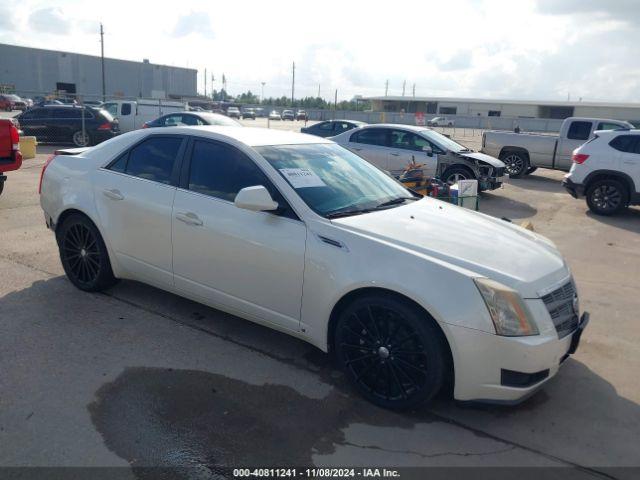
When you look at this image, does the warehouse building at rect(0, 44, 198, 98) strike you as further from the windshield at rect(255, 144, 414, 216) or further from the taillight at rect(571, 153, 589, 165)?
the windshield at rect(255, 144, 414, 216)

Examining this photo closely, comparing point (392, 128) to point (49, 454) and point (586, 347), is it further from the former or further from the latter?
point (49, 454)

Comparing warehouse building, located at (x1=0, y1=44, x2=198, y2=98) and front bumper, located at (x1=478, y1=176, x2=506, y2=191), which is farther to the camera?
warehouse building, located at (x1=0, y1=44, x2=198, y2=98)

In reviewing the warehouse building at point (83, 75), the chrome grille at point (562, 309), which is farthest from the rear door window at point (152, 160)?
the warehouse building at point (83, 75)

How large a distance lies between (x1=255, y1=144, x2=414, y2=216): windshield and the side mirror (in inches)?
10.9

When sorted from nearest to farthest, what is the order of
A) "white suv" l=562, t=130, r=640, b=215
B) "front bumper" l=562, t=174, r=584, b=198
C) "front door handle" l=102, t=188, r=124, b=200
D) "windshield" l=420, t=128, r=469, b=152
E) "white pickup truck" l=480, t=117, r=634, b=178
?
1. "front door handle" l=102, t=188, r=124, b=200
2. "white suv" l=562, t=130, r=640, b=215
3. "front bumper" l=562, t=174, r=584, b=198
4. "windshield" l=420, t=128, r=469, b=152
5. "white pickup truck" l=480, t=117, r=634, b=178

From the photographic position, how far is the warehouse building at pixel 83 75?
67.2 meters

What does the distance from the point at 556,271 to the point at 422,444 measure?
4.78 feet

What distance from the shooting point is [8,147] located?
27.9ft

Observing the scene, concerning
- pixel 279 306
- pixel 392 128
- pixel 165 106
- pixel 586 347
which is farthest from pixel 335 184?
pixel 165 106

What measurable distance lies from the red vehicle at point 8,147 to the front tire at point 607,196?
34.8 feet

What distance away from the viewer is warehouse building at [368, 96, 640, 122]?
68150 mm

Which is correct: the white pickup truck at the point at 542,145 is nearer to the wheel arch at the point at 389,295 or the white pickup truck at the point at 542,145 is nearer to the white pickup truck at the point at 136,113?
the wheel arch at the point at 389,295

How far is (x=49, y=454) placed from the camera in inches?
113

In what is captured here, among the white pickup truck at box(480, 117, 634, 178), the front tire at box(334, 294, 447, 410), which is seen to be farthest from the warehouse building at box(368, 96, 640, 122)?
the front tire at box(334, 294, 447, 410)
